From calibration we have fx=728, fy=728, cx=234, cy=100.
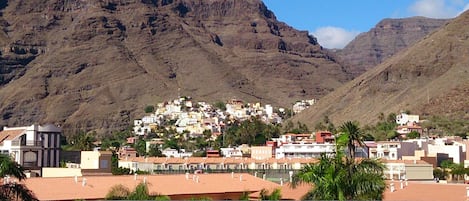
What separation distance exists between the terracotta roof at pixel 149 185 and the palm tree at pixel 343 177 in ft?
57.3

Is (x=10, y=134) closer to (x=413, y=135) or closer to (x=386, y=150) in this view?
(x=386, y=150)

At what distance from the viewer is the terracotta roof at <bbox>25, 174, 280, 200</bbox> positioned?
35.6 m

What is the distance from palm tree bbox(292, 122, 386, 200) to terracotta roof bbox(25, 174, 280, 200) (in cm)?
1746

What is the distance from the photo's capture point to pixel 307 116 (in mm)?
167375

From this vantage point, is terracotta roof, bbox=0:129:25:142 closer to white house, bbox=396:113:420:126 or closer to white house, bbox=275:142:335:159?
white house, bbox=275:142:335:159

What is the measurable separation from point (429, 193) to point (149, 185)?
562 inches

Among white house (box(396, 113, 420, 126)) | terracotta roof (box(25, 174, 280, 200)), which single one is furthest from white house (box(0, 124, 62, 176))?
white house (box(396, 113, 420, 126))

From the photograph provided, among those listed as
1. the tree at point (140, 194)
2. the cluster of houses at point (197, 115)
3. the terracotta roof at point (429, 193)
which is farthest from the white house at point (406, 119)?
the tree at point (140, 194)

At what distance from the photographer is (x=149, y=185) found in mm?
38188

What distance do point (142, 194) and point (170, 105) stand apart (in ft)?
495

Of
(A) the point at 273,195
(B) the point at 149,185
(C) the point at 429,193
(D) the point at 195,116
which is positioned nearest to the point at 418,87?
(D) the point at 195,116

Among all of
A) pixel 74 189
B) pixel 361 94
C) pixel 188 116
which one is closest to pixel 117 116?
pixel 188 116

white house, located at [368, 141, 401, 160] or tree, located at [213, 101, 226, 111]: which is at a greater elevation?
tree, located at [213, 101, 226, 111]

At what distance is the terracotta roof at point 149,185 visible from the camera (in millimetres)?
35594
